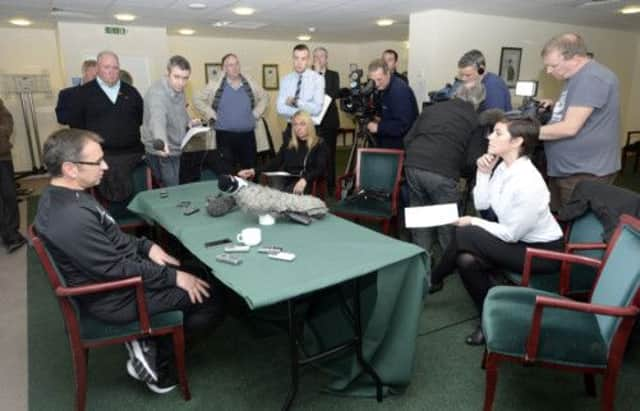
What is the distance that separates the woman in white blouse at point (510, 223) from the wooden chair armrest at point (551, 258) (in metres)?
0.11

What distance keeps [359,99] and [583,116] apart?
191 centimetres

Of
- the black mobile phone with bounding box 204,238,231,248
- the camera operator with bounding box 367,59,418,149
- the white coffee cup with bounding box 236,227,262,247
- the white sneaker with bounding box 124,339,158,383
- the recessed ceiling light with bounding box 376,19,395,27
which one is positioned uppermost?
the recessed ceiling light with bounding box 376,19,395,27

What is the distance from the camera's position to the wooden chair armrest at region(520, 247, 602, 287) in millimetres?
1893

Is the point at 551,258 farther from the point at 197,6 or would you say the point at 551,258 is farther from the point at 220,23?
the point at 220,23

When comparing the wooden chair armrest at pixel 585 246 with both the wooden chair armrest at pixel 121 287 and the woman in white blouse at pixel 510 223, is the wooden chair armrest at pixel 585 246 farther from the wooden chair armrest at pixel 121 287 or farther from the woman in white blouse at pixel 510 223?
the wooden chair armrest at pixel 121 287

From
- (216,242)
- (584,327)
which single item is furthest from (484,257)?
(216,242)

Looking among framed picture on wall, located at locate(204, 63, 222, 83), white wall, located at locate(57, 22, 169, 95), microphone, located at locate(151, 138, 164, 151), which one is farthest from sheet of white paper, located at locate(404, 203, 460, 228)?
framed picture on wall, located at locate(204, 63, 222, 83)

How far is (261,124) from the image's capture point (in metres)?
7.52

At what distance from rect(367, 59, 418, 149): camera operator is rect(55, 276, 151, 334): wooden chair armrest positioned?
101 inches

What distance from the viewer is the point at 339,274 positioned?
1.63 meters

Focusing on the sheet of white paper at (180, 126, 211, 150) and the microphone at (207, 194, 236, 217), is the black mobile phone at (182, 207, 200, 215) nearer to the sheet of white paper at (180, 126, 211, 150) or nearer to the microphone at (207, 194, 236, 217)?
the microphone at (207, 194, 236, 217)

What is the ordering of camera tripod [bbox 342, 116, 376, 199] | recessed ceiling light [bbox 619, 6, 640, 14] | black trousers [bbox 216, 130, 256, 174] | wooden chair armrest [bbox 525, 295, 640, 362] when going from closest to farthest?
wooden chair armrest [bbox 525, 295, 640, 362]
camera tripod [bbox 342, 116, 376, 199]
black trousers [bbox 216, 130, 256, 174]
recessed ceiling light [bbox 619, 6, 640, 14]

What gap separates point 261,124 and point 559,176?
550 cm

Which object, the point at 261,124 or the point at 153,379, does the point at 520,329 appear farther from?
the point at 261,124
